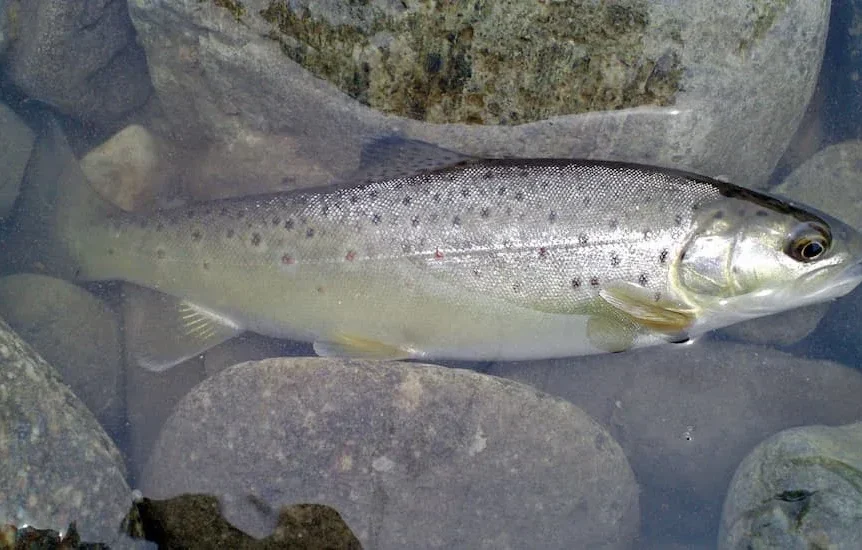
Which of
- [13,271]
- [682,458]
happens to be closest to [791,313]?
[682,458]

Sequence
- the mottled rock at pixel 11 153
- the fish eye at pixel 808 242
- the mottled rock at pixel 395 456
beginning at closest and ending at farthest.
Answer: the fish eye at pixel 808 242, the mottled rock at pixel 395 456, the mottled rock at pixel 11 153

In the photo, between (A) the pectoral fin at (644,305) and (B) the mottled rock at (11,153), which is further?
(B) the mottled rock at (11,153)

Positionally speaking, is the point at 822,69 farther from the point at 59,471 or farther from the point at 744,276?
the point at 59,471

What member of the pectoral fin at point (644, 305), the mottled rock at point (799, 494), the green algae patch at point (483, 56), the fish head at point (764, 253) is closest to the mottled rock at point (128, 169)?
the green algae patch at point (483, 56)

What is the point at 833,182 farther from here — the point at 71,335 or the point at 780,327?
the point at 71,335

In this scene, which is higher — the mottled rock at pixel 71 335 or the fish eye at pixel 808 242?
the fish eye at pixel 808 242

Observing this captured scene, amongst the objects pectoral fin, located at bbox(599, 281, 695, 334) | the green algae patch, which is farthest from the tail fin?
pectoral fin, located at bbox(599, 281, 695, 334)

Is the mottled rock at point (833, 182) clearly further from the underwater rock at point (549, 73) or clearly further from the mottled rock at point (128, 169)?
the mottled rock at point (128, 169)
